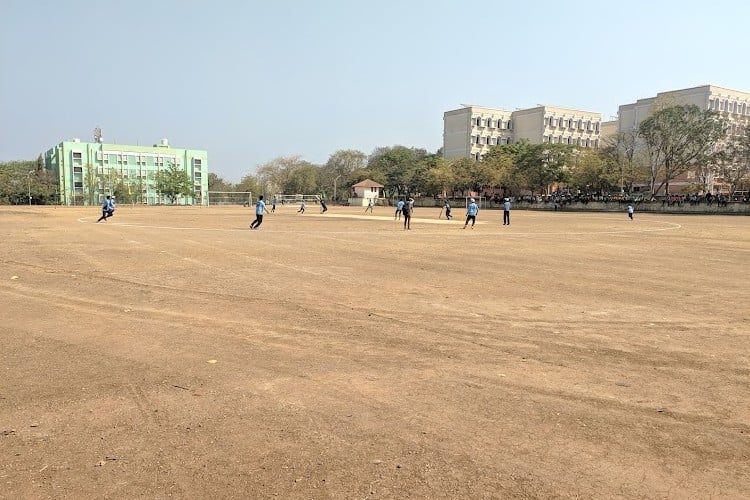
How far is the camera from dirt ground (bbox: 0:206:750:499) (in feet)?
11.4

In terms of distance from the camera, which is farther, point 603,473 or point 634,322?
point 634,322

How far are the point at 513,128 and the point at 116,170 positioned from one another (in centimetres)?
8231

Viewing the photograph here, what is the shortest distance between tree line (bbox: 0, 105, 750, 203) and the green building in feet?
2.09

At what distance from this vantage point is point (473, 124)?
113312mm

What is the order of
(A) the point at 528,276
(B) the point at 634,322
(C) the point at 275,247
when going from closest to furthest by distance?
1. (B) the point at 634,322
2. (A) the point at 528,276
3. (C) the point at 275,247

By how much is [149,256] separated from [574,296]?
36.1 feet

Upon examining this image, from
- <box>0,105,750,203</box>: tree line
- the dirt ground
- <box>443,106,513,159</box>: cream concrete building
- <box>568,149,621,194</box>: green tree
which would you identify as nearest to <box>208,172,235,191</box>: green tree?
<box>0,105,750,203</box>: tree line

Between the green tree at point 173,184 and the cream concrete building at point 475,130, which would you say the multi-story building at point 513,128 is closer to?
the cream concrete building at point 475,130

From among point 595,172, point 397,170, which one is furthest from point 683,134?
point 397,170

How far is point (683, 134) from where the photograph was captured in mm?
60938

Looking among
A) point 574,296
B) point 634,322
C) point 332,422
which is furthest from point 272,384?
point 574,296

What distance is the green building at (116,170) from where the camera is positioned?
92.0 metres

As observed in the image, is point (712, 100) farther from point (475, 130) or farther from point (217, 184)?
point (217, 184)

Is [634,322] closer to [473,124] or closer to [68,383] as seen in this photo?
[68,383]
